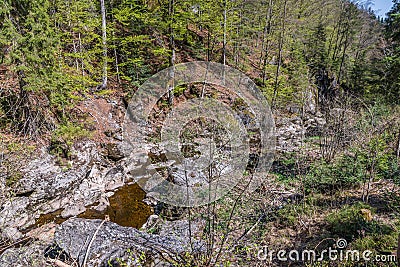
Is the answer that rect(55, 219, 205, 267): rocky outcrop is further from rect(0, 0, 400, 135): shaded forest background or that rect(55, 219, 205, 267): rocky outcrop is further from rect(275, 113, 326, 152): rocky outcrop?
rect(275, 113, 326, 152): rocky outcrop

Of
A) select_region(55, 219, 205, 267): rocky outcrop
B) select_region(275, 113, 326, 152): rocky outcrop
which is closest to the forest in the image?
select_region(55, 219, 205, 267): rocky outcrop

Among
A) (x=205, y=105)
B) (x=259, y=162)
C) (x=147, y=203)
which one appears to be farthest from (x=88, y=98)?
(x=259, y=162)

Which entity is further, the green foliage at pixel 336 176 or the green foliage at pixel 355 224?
the green foliage at pixel 336 176

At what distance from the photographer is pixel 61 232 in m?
4.15

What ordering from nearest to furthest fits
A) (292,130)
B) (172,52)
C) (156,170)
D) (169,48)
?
1. (156,170)
2. (172,52)
3. (292,130)
4. (169,48)

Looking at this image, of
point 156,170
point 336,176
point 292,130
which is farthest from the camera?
point 292,130

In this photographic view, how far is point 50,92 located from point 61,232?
601 centimetres

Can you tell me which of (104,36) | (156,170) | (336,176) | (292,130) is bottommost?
(156,170)

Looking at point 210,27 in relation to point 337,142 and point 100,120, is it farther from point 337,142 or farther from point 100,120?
point 337,142

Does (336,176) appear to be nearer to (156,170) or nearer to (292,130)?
(156,170)

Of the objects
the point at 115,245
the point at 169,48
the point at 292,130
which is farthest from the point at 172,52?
the point at 115,245

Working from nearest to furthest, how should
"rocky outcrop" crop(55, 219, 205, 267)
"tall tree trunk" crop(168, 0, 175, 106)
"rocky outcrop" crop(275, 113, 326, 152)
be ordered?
"rocky outcrop" crop(55, 219, 205, 267), "rocky outcrop" crop(275, 113, 326, 152), "tall tree trunk" crop(168, 0, 175, 106)

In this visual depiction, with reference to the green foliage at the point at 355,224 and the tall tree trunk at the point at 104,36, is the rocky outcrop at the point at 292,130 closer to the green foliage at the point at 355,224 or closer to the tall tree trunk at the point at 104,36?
the green foliage at the point at 355,224

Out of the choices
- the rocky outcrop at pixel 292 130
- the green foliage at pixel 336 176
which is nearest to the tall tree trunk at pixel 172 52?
the rocky outcrop at pixel 292 130
